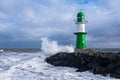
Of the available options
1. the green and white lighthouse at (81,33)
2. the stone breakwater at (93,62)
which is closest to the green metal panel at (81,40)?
the green and white lighthouse at (81,33)

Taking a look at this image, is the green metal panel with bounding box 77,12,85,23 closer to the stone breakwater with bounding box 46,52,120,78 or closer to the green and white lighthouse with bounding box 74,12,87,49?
the green and white lighthouse with bounding box 74,12,87,49

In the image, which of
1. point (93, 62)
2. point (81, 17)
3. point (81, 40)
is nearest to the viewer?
point (93, 62)

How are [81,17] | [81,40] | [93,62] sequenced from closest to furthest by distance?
[93,62] < [81,40] < [81,17]

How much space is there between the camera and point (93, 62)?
446 inches

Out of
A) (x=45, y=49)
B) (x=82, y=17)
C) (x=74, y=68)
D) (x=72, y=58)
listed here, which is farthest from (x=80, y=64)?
(x=45, y=49)

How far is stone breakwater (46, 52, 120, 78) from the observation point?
10.2 m

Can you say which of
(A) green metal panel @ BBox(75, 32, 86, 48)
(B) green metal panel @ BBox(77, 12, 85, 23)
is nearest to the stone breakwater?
(A) green metal panel @ BBox(75, 32, 86, 48)

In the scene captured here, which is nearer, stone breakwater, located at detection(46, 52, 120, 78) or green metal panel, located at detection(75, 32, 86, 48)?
stone breakwater, located at detection(46, 52, 120, 78)

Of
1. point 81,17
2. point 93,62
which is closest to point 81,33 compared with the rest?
point 81,17

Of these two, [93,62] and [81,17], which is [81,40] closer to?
[81,17]

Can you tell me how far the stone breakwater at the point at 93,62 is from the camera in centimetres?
1020

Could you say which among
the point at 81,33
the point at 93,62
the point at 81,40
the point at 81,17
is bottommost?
the point at 93,62

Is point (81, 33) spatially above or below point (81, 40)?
above

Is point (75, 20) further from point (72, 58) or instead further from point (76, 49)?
point (72, 58)
